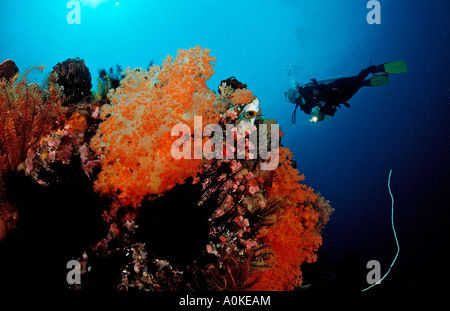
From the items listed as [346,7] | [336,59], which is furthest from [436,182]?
[346,7]

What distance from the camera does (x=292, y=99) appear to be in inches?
360

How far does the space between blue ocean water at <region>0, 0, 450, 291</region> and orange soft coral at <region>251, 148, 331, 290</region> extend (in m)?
46.2

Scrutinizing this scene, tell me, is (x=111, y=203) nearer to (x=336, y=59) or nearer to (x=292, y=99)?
(x=292, y=99)

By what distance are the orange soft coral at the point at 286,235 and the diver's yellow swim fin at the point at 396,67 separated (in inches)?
296

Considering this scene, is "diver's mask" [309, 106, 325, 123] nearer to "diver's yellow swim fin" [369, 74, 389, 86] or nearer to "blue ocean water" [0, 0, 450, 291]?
"diver's yellow swim fin" [369, 74, 389, 86]

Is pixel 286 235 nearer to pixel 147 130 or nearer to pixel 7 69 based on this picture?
pixel 147 130

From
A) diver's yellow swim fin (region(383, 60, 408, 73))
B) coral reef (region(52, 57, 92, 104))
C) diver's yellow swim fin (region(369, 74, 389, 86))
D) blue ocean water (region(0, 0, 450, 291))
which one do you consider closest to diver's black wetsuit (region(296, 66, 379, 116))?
diver's yellow swim fin (region(369, 74, 389, 86))

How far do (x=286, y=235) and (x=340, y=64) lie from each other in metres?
71.8

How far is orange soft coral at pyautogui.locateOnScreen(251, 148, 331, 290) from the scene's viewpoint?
12.2ft

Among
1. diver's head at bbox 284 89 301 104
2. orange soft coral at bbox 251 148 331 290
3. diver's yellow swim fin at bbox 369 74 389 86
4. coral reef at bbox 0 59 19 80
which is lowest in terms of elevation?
orange soft coral at bbox 251 148 331 290

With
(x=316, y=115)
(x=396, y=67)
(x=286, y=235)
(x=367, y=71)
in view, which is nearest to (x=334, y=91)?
(x=316, y=115)

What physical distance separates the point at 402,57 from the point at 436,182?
39987 mm

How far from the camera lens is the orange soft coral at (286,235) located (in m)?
3.71

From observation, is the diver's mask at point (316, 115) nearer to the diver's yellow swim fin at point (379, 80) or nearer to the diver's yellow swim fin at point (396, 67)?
the diver's yellow swim fin at point (379, 80)
